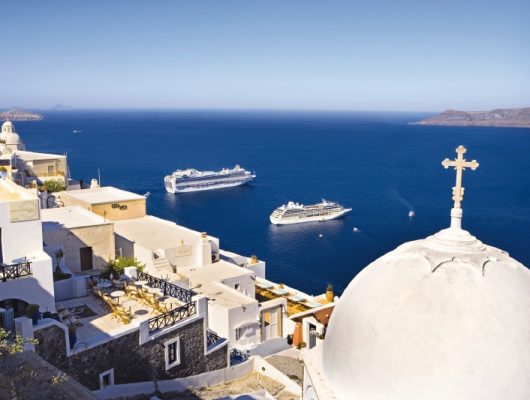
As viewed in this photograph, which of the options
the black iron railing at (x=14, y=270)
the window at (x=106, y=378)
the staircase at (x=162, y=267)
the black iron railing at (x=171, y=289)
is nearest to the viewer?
the window at (x=106, y=378)

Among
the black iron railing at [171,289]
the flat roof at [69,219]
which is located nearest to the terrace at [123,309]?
the black iron railing at [171,289]

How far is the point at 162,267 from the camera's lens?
25906 millimetres

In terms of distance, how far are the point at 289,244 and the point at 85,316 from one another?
48.0 m

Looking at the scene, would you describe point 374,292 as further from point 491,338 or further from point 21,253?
point 21,253

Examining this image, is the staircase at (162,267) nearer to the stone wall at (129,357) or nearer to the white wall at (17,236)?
the stone wall at (129,357)

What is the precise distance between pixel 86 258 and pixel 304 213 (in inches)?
2025

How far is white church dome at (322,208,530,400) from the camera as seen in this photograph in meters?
7.86

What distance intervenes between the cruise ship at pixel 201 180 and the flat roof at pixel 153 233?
192ft

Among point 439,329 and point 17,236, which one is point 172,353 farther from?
point 439,329

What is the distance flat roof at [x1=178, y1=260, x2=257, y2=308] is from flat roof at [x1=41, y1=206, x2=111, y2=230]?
4908 millimetres

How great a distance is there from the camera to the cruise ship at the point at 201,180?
3614 inches

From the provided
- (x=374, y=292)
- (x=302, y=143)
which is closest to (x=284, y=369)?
(x=374, y=292)

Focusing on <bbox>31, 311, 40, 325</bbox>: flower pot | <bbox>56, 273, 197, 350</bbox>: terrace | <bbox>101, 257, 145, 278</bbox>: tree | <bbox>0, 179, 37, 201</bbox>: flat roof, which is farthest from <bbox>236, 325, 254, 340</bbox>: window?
<bbox>31, 311, 40, 325</bbox>: flower pot

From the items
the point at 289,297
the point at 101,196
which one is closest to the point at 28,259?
the point at 289,297
